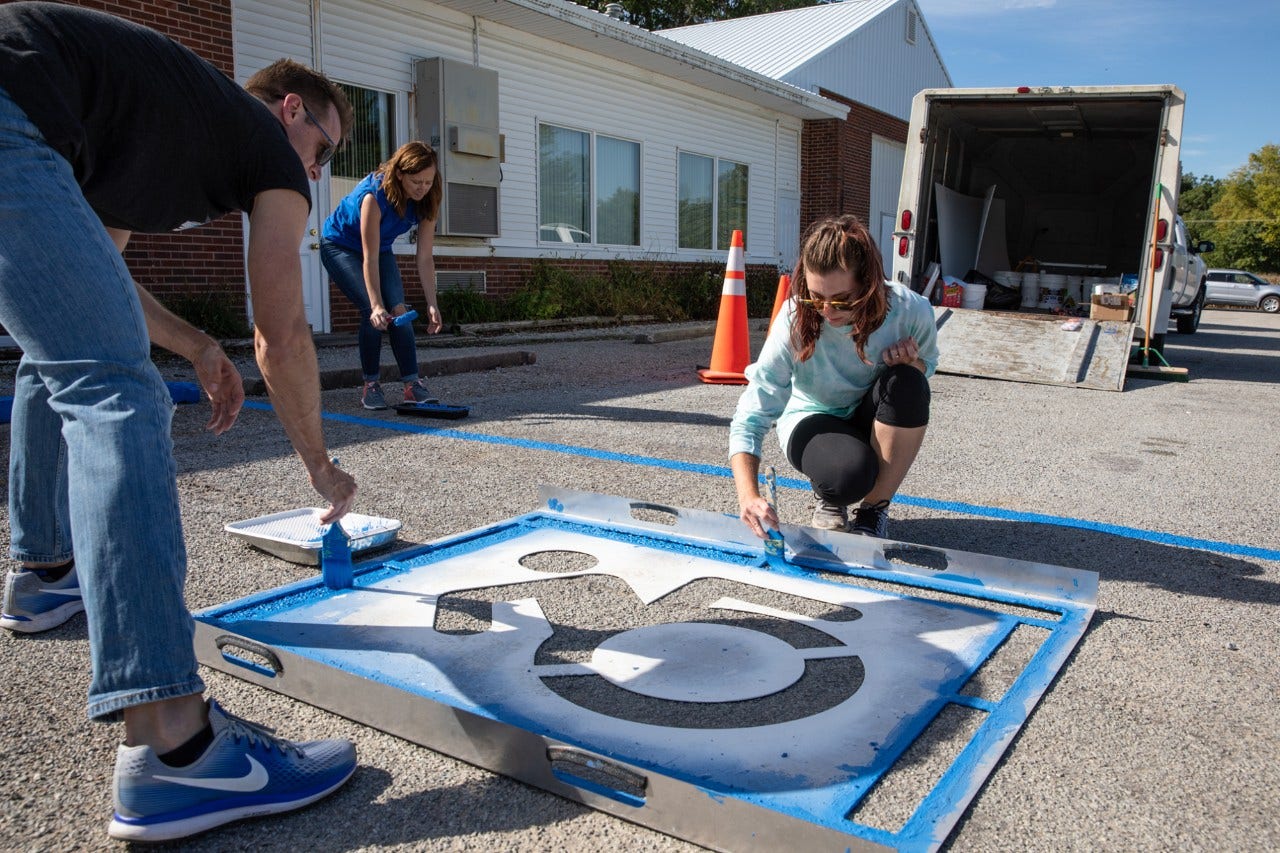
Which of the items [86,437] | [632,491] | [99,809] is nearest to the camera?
[86,437]

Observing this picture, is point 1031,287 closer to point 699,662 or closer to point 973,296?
point 973,296

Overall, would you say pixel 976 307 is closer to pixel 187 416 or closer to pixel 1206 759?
pixel 187 416

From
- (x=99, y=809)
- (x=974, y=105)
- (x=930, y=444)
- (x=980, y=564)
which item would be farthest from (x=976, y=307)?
(x=99, y=809)

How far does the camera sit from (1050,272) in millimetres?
12117

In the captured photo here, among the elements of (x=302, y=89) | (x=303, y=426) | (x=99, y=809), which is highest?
(x=302, y=89)

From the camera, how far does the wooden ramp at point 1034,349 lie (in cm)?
838

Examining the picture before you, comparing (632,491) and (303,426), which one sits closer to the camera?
(303,426)

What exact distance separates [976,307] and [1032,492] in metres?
6.39

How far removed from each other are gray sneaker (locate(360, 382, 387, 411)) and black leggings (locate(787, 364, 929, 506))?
11.3ft

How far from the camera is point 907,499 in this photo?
14.0 ft

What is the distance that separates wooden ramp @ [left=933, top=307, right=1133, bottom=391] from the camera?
8375 millimetres

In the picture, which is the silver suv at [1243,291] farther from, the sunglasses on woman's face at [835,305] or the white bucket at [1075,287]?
the sunglasses on woman's face at [835,305]

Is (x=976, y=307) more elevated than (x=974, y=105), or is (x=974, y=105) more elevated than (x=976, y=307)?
(x=974, y=105)

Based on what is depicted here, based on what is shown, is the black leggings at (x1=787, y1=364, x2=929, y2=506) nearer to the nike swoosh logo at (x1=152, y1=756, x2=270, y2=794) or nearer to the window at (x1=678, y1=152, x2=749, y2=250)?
the nike swoosh logo at (x1=152, y1=756, x2=270, y2=794)
